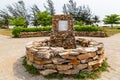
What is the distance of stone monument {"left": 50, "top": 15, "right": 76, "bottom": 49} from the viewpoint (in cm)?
815

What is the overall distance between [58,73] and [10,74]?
152cm

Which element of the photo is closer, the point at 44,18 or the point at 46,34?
the point at 46,34

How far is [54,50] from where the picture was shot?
21.1 feet

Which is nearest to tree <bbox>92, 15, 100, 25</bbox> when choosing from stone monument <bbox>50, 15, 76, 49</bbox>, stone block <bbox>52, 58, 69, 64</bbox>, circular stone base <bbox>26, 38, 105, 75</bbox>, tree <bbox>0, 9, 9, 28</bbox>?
tree <bbox>0, 9, 9, 28</bbox>

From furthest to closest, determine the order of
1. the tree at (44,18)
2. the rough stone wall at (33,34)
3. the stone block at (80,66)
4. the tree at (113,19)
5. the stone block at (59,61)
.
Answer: the tree at (113,19) < the tree at (44,18) < the rough stone wall at (33,34) < the stone block at (80,66) < the stone block at (59,61)

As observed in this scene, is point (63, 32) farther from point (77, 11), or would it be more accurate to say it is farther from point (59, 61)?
point (77, 11)

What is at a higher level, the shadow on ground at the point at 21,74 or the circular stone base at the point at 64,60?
the circular stone base at the point at 64,60

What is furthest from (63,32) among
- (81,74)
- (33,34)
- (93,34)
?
(33,34)

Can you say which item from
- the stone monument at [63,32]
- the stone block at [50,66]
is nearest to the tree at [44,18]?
the stone monument at [63,32]

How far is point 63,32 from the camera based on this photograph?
8141mm

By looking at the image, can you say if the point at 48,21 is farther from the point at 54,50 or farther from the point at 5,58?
the point at 54,50

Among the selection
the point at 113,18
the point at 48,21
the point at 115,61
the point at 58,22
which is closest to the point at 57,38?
the point at 58,22

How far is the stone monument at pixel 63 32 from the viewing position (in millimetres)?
8148

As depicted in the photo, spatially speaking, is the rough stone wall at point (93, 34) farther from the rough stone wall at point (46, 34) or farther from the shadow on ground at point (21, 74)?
the shadow on ground at point (21, 74)
